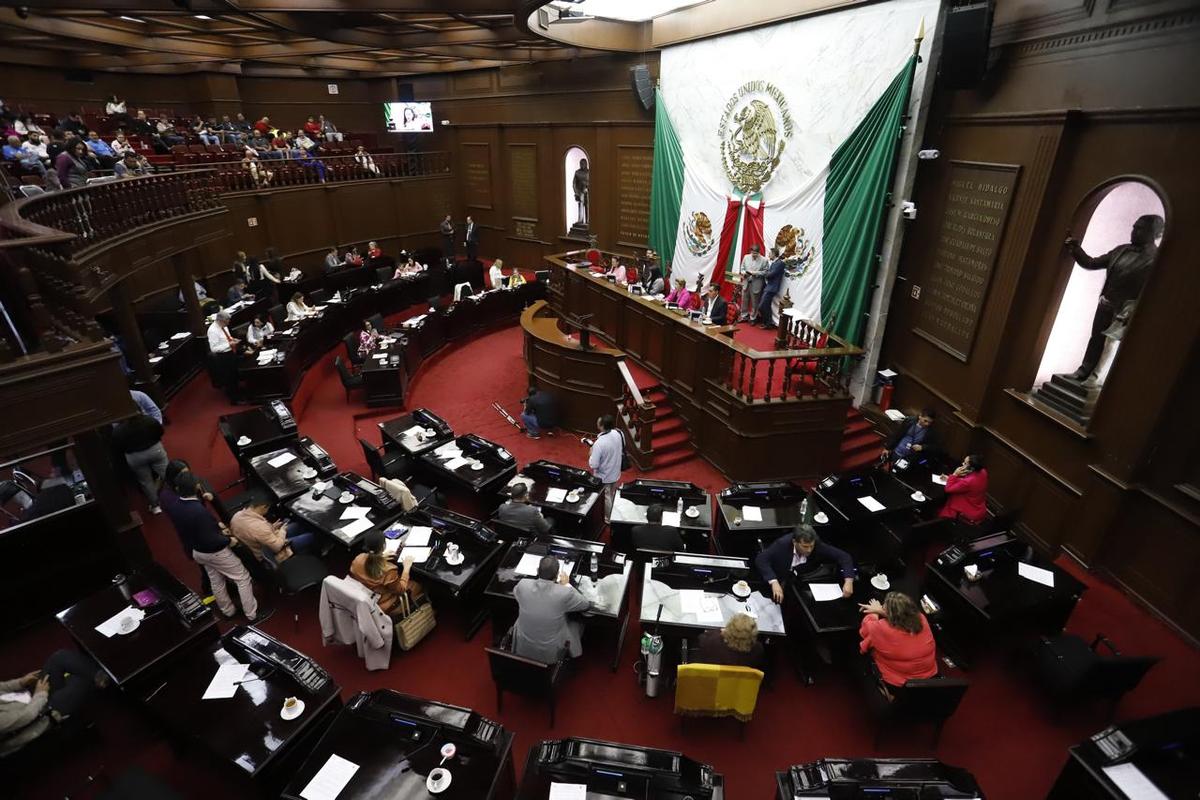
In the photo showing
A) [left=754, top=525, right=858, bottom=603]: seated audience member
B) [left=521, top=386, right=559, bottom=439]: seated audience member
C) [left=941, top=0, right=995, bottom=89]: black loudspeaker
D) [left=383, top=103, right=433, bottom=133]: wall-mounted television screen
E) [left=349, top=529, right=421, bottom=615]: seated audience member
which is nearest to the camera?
[left=349, top=529, right=421, bottom=615]: seated audience member

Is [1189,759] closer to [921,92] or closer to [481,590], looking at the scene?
[481,590]

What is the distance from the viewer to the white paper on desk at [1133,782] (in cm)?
354

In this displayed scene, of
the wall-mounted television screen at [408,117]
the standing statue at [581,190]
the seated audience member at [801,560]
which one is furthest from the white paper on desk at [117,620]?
the wall-mounted television screen at [408,117]

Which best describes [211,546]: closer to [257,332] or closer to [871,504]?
[257,332]

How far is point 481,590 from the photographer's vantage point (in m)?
5.86

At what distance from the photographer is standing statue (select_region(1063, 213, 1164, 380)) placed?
5750 mm

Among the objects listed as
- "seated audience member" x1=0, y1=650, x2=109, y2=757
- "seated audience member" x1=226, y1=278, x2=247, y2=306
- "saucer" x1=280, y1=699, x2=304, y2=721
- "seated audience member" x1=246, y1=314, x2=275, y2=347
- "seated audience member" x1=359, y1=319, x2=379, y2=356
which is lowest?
"seated audience member" x1=0, y1=650, x2=109, y2=757

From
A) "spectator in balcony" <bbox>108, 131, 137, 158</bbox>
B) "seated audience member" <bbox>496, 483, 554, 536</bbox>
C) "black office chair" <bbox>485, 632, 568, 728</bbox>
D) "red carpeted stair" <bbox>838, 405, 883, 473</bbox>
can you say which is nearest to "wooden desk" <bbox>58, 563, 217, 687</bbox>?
"black office chair" <bbox>485, 632, 568, 728</bbox>

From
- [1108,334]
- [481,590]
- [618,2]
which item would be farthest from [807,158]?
[481,590]

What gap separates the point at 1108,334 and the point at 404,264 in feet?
48.2

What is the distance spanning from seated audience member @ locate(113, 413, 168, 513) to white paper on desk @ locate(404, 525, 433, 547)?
3.23 meters

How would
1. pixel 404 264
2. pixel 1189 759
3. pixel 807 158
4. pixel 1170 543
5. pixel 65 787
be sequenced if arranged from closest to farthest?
1. pixel 1189 759
2. pixel 65 787
3. pixel 1170 543
4. pixel 807 158
5. pixel 404 264

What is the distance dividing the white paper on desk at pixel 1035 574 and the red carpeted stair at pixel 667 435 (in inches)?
172

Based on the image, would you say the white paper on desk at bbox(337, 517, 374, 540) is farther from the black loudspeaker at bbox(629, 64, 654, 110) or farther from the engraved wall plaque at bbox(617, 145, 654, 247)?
the black loudspeaker at bbox(629, 64, 654, 110)
